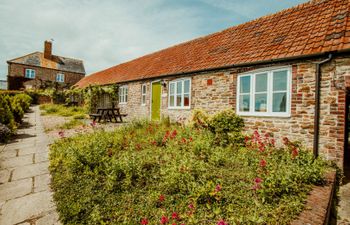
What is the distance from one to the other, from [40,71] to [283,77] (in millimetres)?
→ 40883

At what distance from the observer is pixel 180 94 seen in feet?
32.1

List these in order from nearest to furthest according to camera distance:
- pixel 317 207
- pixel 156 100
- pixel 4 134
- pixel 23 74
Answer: pixel 317 207
pixel 4 134
pixel 156 100
pixel 23 74

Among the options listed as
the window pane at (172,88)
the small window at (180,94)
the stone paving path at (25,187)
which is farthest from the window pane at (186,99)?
the stone paving path at (25,187)

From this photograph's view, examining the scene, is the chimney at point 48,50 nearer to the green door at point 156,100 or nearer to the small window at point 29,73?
the small window at point 29,73

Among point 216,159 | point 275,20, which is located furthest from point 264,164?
point 275,20

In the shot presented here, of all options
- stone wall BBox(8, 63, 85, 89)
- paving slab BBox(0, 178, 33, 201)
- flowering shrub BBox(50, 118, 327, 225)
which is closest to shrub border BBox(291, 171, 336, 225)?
flowering shrub BBox(50, 118, 327, 225)

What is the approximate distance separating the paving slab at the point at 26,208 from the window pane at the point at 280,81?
6637 millimetres

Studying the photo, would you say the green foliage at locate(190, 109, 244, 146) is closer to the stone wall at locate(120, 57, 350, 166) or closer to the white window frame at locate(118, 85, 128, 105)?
the stone wall at locate(120, 57, 350, 166)

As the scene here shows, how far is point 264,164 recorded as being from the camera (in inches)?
147

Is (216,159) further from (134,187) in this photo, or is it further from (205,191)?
(134,187)

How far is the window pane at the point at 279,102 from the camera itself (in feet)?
19.6

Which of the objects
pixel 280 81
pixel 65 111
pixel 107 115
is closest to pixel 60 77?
pixel 65 111

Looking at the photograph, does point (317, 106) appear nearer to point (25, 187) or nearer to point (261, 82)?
point (261, 82)

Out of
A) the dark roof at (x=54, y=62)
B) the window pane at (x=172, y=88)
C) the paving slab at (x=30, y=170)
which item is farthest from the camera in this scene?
the dark roof at (x=54, y=62)
